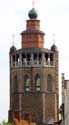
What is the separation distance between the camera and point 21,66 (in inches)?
4284

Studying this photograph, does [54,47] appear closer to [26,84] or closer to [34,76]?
[34,76]

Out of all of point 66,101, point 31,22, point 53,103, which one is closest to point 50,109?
point 53,103

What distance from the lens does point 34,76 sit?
355ft

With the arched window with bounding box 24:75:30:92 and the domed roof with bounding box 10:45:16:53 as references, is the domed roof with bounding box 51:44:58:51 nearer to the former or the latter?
the domed roof with bounding box 10:45:16:53

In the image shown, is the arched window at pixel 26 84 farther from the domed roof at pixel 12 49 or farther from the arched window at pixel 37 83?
Result: the domed roof at pixel 12 49

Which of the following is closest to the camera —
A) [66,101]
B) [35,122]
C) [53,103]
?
[66,101]

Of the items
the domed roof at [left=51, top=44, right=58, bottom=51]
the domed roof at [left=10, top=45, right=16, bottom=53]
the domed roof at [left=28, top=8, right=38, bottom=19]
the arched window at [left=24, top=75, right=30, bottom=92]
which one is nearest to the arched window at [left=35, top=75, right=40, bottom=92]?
the arched window at [left=24, top=75, right=30, bottom=92]

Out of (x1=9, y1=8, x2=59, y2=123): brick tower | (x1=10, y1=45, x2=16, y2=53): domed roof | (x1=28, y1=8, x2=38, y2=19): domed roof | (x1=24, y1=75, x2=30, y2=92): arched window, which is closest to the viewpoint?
(x1=9, y1=8, x2=59, y2=123): brick tower

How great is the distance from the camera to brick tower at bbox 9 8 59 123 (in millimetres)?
108000

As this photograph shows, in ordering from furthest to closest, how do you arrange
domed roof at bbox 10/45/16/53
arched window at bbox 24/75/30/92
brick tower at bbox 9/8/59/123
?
domed roof at bbox 10/45/16/53
arched window at bbox 24/75/30/92
brick tower at bbox 9/8/59/123

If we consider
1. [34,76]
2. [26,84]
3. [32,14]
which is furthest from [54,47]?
[26,84]

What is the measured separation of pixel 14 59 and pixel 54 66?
4954 millimetres

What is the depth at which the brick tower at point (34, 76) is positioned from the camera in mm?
108000

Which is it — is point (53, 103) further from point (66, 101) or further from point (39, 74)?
point (66, 101)
